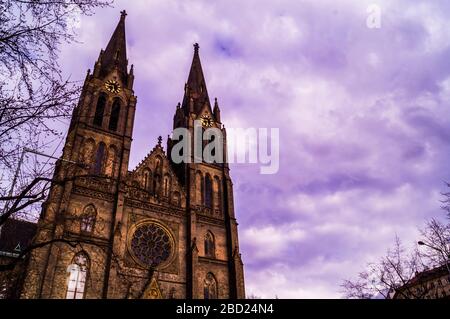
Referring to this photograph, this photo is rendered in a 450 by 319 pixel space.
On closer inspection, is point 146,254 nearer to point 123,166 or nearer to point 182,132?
point 123,166

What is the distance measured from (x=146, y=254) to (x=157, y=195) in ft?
17.0

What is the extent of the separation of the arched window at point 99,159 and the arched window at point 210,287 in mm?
12262

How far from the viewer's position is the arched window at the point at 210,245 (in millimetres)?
29688

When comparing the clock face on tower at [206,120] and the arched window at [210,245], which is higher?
the clock face on tower at [206,120]

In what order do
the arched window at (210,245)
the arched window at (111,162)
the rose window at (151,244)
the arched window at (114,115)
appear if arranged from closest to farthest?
the rose window at (151,244)
the arched window at (111,162)
the arched window at (210,245)
the arched window at (114,115)

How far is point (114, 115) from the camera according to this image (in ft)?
109

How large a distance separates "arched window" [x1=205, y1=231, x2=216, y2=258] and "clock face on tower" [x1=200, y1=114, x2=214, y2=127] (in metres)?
13.3

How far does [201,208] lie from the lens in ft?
104

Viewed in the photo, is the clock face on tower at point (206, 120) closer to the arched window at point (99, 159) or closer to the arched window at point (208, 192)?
the arched window at point (208, 192)

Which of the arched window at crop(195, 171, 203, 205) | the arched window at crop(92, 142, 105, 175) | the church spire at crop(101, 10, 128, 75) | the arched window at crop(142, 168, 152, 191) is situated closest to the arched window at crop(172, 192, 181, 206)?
the arched window at crop(195, 171, 203, 205)

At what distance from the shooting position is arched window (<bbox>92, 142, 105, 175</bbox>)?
28.4 meters

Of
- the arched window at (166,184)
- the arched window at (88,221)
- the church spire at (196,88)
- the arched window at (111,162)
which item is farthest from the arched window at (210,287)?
the church spire at (196,88)

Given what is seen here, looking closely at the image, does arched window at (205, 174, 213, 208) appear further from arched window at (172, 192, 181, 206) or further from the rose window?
the rose window
